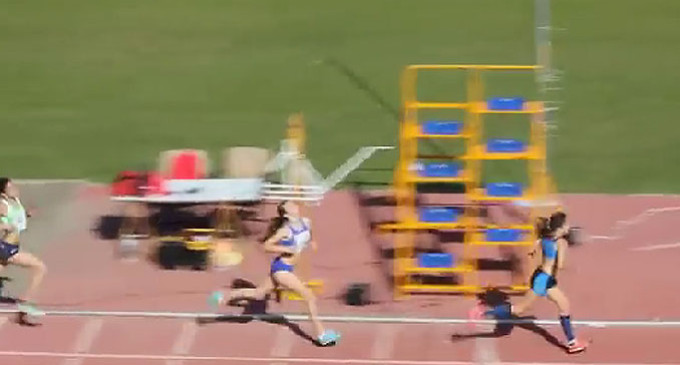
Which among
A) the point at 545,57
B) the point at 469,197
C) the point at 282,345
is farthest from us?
the point at 545,57

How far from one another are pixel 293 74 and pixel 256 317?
23.8ft

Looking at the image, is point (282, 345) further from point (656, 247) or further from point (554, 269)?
point (656, 247)

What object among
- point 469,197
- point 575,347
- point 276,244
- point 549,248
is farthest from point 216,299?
point 575,347

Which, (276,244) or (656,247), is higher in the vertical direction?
(276,244)

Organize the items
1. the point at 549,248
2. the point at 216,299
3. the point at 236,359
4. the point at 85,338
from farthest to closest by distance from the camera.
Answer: the point at 216,299
the point at 85,338
the point at 236,359
the point at 549,248

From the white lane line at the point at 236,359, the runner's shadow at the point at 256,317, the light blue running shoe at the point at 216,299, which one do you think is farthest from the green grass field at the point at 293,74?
the white lane line at the point at 236,359

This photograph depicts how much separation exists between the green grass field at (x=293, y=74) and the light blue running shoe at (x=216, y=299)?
3.70 m

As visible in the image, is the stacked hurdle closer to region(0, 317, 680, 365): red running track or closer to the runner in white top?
region(0, 317, 680, 365): red running track

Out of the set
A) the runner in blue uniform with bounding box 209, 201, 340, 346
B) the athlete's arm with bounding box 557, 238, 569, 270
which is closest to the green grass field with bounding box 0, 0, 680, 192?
the athlete's arm with bounding box 557, 238, 569, 270

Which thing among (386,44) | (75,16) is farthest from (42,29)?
(386,44)

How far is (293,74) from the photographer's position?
71.4ft

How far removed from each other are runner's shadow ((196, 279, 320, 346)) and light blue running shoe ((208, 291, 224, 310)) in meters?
0.17

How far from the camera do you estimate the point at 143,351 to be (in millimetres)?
14539

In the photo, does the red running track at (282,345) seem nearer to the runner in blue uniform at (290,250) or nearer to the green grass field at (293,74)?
the runner in blue uniform at (290,250)
